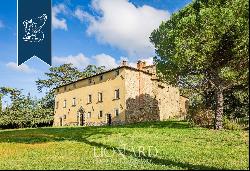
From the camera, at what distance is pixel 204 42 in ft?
110

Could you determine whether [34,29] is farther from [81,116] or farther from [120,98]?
[81,116]

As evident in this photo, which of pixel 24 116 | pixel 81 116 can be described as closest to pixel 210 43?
pixel 81 116

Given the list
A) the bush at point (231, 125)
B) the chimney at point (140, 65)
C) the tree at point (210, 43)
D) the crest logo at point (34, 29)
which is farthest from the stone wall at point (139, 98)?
the crest logo at point (34, 29)

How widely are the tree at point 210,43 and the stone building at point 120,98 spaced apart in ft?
74.9

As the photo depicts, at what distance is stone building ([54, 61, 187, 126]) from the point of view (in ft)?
202

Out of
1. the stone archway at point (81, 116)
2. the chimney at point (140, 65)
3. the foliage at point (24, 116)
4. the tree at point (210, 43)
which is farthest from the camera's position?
the foliage at point (24, 116)

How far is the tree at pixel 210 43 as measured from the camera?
32000mm

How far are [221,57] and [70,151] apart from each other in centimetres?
1981

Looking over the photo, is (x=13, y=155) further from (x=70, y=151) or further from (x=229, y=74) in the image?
(x=229, y=74)

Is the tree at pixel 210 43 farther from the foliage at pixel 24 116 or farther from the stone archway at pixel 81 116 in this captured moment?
the foliage at pixel 24 116

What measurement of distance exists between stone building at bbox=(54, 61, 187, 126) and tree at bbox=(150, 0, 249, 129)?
22839mm

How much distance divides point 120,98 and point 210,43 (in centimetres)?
3047

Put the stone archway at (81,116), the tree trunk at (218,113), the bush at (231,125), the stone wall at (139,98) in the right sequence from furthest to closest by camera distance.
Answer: the stone archway at (81,116) < the stone wall at (139,98) < the tree trunk at (218,113) < the bush at (231,125)

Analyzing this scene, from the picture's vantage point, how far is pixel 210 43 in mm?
32906
